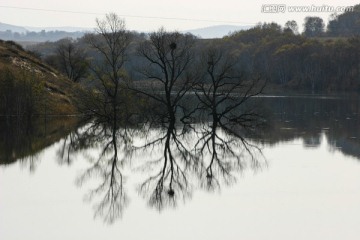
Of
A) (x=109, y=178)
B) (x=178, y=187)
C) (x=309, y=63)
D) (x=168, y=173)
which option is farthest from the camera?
(x=309, y=63)

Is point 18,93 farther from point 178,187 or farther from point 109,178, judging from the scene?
point 178,187

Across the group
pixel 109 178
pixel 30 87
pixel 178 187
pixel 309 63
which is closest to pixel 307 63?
pixel 309 63

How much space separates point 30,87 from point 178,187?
32.8 meters

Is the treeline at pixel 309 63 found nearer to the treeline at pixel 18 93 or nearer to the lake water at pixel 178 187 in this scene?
the treeline at pixel 18 93

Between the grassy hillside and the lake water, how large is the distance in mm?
11161

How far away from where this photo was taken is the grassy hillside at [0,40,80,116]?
180 ft

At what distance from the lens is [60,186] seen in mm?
25203

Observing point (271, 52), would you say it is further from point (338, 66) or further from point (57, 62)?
point (57, 62)

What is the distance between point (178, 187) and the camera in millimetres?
25312

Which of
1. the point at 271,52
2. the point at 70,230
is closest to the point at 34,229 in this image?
the point at 70,230

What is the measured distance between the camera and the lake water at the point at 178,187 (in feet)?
61.3

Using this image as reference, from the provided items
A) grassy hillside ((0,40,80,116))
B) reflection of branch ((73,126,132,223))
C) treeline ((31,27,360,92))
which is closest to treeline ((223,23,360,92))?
treeline ((31,27,360,92))

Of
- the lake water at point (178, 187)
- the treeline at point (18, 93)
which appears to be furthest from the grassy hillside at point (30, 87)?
the lake water at point (178, 187)

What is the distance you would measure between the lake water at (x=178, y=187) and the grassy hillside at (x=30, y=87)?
11161 millimetres
